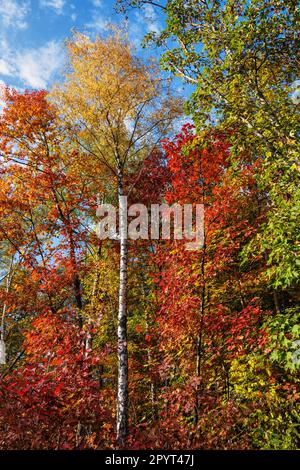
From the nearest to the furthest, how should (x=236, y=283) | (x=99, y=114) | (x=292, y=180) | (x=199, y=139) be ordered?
1. (x=292, y=180)
2. (x=199, y=139)
3. (x=99, y=114)
4. (x=236, y=283)

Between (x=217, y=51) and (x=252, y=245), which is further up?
(x=217, y=51)

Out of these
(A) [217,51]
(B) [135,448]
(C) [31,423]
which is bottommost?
(B) [135,448]

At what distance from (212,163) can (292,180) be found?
15.8ft

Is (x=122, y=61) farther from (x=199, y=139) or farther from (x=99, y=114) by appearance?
(x=199, y=139)

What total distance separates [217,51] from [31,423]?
8556 millimetres

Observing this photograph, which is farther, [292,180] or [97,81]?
[97,81]

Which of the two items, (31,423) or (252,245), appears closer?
(31,423)

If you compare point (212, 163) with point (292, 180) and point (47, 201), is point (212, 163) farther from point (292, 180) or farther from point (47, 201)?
Answer: point (47, 201)

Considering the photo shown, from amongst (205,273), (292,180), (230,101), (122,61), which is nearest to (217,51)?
(230,101)

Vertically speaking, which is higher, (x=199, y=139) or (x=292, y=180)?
(x=199, y=139)

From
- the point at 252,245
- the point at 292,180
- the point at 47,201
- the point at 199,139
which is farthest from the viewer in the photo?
the point at 47,201

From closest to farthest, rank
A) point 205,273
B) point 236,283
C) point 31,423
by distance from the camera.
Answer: point 31,423, point 205,273, point 236,283

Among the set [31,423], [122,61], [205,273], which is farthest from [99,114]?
[31,423]

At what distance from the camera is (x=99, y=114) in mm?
8844
